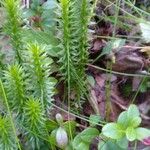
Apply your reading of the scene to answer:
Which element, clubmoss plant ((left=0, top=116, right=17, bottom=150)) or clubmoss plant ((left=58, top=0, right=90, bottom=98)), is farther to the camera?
clubmoss plant ((left=58, top=0, right=90, bottom=98))

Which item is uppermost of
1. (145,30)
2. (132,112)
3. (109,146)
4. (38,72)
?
(145,30)

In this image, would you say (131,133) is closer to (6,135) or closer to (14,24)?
(6,135)

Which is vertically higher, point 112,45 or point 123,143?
point 112,45

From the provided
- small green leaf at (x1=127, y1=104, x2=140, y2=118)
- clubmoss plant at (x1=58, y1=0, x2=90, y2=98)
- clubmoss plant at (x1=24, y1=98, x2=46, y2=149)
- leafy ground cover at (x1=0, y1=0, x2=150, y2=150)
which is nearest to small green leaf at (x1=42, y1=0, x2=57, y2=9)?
leafy ground cover at (x1=0, y1=0, x2=150, y2=150)

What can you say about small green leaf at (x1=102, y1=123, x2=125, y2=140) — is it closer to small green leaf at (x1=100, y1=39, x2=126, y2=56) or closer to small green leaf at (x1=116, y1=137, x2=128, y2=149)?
small green leaf at (x1=116, y1=137, x2=128, y2=149)

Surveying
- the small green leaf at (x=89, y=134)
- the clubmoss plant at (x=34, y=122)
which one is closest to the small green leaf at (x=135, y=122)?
the small green leaf at (x=89, y=134)

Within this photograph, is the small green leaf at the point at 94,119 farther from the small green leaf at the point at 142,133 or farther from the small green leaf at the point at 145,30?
the small green leaf at the point at 145,30

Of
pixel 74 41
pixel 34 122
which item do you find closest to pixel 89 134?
pixel 34 122

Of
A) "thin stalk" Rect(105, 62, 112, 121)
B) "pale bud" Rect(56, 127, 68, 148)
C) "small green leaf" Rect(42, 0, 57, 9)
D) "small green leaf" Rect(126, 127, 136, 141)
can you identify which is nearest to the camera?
"small green leaf" Rect(126, 127, 136, 141)
